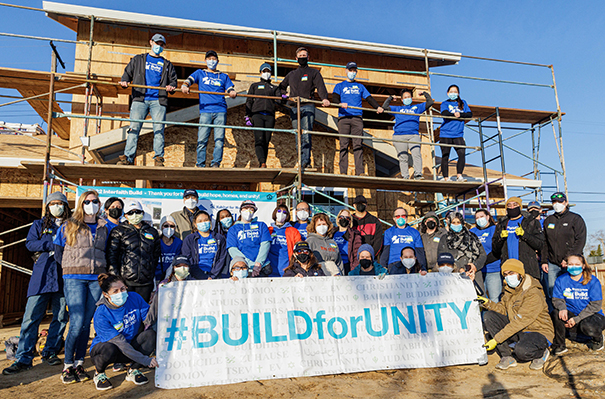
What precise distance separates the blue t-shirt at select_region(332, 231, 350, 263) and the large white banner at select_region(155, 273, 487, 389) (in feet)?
4.27

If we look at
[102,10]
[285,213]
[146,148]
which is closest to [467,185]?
[285,213]

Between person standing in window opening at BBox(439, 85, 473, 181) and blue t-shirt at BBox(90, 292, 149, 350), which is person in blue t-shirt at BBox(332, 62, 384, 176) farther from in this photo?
blue t-shirt at BBox(90, 292, 149, 350)

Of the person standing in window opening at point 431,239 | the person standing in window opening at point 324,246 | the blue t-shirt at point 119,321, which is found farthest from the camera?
the person standing in window opening at point 431,239

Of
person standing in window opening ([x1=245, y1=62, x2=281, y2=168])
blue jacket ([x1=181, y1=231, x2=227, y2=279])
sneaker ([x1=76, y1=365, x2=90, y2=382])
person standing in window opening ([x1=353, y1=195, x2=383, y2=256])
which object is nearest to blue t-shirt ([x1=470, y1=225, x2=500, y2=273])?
person standing in window opening ([x1=353, y1=195, x2=383, y2=256])

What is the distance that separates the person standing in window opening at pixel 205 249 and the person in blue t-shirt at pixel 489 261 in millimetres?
3765

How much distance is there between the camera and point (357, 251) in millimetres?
6293

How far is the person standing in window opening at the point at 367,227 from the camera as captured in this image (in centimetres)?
662

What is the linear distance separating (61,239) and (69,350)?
53.4 inches

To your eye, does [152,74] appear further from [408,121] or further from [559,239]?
[559,239]

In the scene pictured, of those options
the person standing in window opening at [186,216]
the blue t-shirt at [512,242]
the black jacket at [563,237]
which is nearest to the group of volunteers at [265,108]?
the person standing in window opening at [186,216]

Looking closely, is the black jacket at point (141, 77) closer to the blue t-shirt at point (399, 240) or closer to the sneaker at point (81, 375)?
the blue t-shirt at point (399, 240)

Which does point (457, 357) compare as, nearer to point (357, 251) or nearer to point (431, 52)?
point (357, 251)

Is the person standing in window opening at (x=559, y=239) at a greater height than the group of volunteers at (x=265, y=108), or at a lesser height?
lesser

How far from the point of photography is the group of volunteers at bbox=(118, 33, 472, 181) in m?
7.76
